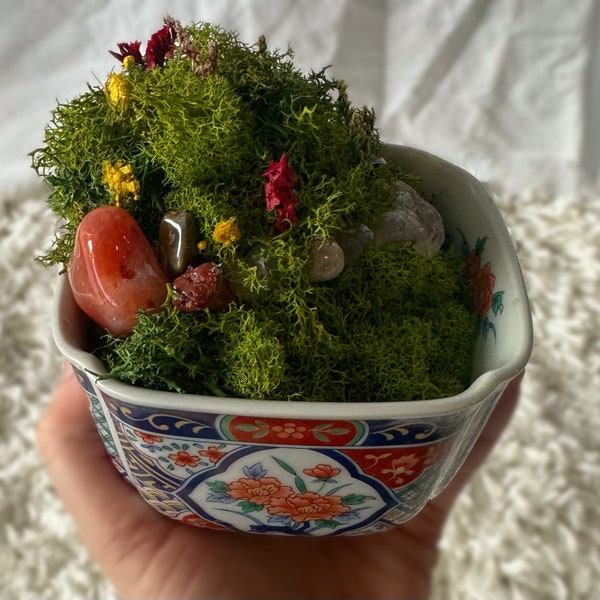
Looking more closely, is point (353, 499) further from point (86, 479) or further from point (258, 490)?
point (86, 479)

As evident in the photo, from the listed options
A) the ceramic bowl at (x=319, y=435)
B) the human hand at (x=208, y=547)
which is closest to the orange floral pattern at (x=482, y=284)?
the ceramic bowl at (x=319, y=435)

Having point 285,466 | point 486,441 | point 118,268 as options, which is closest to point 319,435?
point 285,466

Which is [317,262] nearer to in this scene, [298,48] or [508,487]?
[508,487]

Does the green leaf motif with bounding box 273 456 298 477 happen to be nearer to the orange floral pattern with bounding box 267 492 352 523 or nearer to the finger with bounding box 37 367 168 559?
the orange floral pattern with bounding box 267 492 352 523

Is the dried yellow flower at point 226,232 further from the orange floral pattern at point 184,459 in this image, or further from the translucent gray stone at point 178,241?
the orange floral pattern at point 184,459

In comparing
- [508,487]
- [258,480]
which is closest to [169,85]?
[258,480]

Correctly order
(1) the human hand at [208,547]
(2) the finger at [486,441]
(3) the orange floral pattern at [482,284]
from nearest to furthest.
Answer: (3) the orange floral pattern at [482,284] < (1) the human hand at [208,547] < (2) the finger at [486,441]
